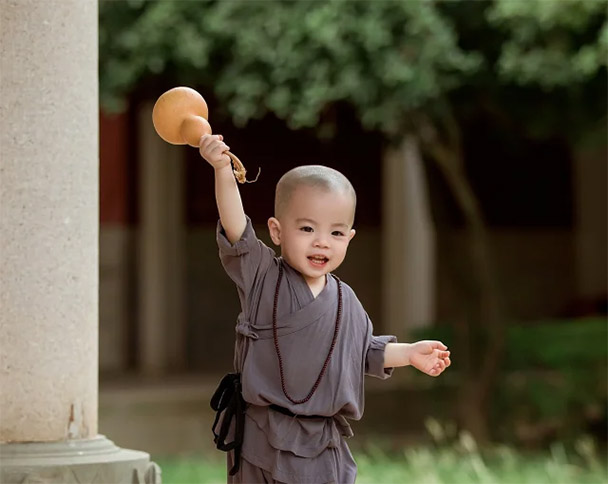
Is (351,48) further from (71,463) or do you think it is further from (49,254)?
(71,463)

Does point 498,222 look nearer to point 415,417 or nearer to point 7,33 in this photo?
point 415,417

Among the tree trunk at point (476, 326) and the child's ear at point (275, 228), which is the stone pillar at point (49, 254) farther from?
the tree trunk at point (476, 326)

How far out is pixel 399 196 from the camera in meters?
14.4

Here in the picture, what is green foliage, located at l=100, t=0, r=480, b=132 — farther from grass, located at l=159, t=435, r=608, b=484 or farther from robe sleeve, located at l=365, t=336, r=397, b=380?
robe sleeve, located at l=365, t=336, r=397, b=380

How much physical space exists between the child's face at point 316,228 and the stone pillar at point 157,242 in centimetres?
1107

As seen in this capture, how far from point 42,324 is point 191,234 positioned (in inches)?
416

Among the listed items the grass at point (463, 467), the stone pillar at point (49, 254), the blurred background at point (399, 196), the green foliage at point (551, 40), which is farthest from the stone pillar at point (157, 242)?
the stone pillar at point (49, 254)

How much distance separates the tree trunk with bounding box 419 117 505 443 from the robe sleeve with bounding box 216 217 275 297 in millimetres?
6538

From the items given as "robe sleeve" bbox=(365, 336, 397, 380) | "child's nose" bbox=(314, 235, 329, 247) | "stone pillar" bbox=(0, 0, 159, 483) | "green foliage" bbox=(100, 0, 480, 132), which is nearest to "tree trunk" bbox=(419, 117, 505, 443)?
"green foliage" bbox=(100, 0, 480, 132)

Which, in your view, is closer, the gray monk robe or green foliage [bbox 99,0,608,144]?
the gray monk robe

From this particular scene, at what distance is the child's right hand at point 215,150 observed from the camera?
349cm

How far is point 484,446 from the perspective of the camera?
10.3 metres

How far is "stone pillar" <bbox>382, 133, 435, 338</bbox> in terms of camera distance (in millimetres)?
14070

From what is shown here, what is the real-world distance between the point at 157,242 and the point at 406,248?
2632 mm
